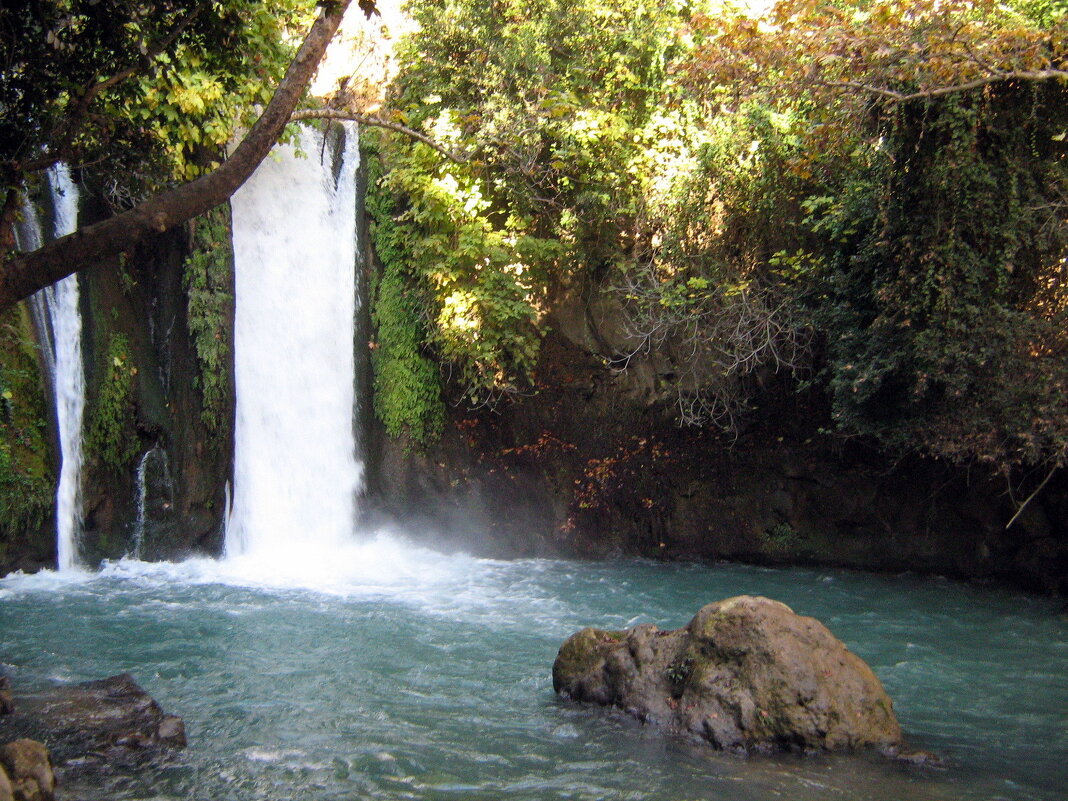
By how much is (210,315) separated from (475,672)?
6685 mm

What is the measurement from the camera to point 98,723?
5.52 metres

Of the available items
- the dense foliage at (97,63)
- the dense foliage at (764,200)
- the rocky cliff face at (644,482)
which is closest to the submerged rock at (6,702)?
the dense foliage at (97,63)

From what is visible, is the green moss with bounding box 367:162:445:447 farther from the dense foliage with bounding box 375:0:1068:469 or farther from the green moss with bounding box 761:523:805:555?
the green moss with bounding box 761:523:805:555

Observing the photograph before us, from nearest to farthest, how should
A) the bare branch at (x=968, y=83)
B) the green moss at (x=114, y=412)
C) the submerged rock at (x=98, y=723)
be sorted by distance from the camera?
the submerged rock at (x=98, y=723) < the bare branch at (x=968, y=83) < the green moss at (x=114, y=412)

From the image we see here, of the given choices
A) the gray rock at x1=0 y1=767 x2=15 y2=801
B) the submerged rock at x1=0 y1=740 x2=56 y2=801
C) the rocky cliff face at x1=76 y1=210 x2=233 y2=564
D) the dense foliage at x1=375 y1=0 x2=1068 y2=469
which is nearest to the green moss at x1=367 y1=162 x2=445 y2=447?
the dense foliage at x1=375 y1=0 x2=1068 y2=469

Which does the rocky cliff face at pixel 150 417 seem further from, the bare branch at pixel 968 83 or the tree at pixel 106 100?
the bare branch at pixel 968 83

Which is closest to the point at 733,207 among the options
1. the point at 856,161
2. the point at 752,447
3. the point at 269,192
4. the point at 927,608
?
the point at 856,161

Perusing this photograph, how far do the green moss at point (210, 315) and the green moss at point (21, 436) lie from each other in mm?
1883

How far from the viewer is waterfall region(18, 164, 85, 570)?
10891mm

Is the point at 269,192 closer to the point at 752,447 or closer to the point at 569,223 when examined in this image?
the point at 569,223

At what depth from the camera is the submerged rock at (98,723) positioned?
17.3 feet

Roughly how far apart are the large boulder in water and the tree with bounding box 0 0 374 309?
4216 millimetres

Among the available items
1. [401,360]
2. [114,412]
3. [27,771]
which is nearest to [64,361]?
[114,412]

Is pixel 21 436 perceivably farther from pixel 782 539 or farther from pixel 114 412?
pixel 782 539
